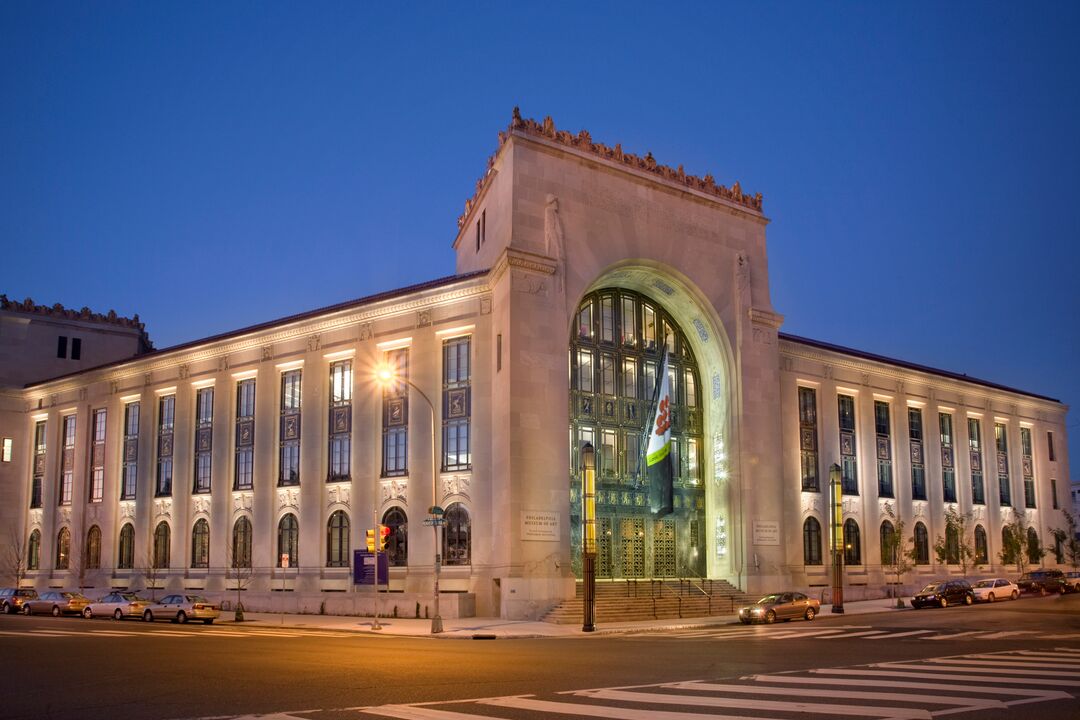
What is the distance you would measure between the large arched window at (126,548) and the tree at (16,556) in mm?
8495

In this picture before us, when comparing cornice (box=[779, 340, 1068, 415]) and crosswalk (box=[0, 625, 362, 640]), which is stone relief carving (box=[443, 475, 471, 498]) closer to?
crosswalk (box=[0, 625, 362, 640])

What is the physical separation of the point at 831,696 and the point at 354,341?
38.7 meters

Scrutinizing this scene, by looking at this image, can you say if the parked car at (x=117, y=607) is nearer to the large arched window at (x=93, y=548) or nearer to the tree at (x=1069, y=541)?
the large arched window at (x=93, y=548)

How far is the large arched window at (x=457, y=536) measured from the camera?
45.4 meters

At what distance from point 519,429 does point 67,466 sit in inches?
1422

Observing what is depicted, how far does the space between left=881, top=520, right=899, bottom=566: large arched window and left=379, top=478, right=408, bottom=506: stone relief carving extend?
96.0 feet

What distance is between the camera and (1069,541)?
72625mm

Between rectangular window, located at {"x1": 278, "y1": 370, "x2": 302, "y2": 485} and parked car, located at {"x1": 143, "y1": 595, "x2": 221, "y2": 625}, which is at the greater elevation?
rectangular window, located at {"x1": 278, "y1": 370, "x2": 302, "y2": 485}

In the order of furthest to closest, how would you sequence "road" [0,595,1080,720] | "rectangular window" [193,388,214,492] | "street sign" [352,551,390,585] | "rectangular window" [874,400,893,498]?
"rectangular window" [874,400,893,498]
"rectangular window" [193,388,214,492]
"street sign" [352,551,390,585]
"road" [0,595,1080,720]

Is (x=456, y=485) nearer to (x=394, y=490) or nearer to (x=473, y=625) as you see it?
(x=394, y=490)

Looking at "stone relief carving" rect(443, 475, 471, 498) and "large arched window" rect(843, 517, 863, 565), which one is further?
"large arched window" rect(843, 517, 863, 565)

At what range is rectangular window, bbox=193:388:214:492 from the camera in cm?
5625

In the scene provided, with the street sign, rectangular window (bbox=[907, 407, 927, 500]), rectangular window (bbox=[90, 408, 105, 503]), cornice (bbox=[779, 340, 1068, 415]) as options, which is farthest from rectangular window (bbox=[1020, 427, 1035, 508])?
rectangular window (bbox=[90, 408, 105, 503])

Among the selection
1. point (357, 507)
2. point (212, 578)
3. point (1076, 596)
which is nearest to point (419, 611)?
point (357, 507)
